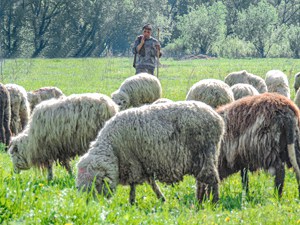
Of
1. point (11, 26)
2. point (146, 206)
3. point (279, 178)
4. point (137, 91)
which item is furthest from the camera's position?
point (11, 26)

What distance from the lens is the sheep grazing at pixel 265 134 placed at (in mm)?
6953

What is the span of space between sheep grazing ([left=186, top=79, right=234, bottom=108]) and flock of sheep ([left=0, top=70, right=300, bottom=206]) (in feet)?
9.13

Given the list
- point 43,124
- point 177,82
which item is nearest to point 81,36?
point 177,82

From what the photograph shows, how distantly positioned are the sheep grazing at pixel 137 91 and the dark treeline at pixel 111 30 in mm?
45362

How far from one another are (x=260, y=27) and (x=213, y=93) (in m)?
58.1

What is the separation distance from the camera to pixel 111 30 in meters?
66.1

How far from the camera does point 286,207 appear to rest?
6.10 m

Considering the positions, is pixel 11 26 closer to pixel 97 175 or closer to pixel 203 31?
pixel 203 31

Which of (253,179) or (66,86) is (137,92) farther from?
(66,86)

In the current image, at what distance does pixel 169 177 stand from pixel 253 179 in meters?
1.98

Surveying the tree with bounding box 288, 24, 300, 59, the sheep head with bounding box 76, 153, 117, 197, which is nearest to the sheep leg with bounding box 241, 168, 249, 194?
the sheep head with bounding box 76, 153, 117, 197

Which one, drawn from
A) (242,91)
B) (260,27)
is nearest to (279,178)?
(242,91)

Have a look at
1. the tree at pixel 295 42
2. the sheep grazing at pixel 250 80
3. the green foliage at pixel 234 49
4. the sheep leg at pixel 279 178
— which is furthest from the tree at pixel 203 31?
the sheep leg at pixel 279 178

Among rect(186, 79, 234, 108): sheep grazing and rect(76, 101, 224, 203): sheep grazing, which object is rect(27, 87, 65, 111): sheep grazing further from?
rect(76, 101, 224, 203): sheep grazing
